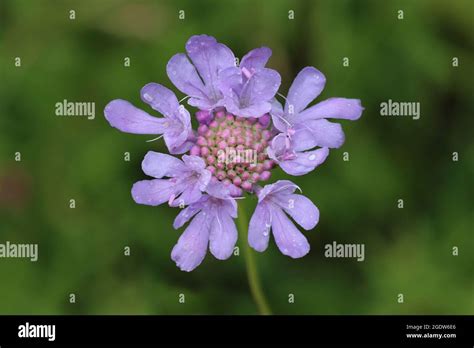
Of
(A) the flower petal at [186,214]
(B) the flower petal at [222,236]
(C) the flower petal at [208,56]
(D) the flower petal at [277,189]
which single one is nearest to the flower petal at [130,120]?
(C) the flower petal at [208,56]

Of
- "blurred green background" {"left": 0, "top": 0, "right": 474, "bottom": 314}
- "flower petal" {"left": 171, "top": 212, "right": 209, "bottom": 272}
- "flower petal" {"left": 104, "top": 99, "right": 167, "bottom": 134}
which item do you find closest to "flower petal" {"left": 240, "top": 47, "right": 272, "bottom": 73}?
"flower petal" {"left": 104, "top": 99, "right": 167, "bottom": 134}

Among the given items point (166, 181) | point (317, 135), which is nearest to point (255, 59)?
point (317, 135)

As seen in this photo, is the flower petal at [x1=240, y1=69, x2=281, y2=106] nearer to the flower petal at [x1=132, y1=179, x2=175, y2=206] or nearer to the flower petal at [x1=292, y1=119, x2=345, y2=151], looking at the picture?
the flower petal at [x1=292, y1=119, x2=345, y2=151]

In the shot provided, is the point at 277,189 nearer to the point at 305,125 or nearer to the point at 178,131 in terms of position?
the point at 305,125

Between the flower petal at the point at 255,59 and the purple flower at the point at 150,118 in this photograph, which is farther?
the purple flower at the point at 150,118

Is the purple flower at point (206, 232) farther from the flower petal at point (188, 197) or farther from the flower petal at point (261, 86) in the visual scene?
the flower petal at point (261, 86)

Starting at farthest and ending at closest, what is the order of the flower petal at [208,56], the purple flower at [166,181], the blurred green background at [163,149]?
1. the blurred green background at [163,149]
2. the flower petal at [208,56]
3. the purple flower at [166,181]
